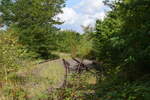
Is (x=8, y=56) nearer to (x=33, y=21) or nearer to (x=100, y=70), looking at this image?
(x=100, y=70)

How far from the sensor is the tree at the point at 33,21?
1984 cm

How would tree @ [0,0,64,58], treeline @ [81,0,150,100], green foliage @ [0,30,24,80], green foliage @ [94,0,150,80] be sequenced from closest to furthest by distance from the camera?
treeline @ [81,0,150,100]
green foliage @ [94,0,150,80]
green foliage @ [0,30,24,80]
tree @ [0,0,64,58]

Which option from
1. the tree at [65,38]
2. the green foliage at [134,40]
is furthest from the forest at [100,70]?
the tree at [65,38]

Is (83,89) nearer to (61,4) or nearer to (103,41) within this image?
(103,41)

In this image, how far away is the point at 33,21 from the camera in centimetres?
2023

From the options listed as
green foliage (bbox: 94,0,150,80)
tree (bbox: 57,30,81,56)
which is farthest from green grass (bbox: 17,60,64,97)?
tree (bbox: 57,30,81,56)

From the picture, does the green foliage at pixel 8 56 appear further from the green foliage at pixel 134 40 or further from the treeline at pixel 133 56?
the green foliage at pixel 134 40

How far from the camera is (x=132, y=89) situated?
3924 mm

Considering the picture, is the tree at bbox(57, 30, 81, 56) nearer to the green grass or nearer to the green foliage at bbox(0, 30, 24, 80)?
the green foliage at bbox(0, 30, 24, 80)

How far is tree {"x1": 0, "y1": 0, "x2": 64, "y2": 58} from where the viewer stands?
1984cm

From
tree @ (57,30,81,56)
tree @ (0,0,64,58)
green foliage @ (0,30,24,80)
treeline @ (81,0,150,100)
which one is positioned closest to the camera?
treeline @ (81,0,150,100)

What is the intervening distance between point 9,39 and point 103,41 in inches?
151

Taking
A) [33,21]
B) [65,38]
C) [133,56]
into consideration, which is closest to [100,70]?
[133,56]

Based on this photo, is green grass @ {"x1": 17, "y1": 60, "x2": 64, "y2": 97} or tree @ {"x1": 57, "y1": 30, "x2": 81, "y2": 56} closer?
green grass @ {"x1": 17, "y1": 60, "x2": 64, "y2": 97}
